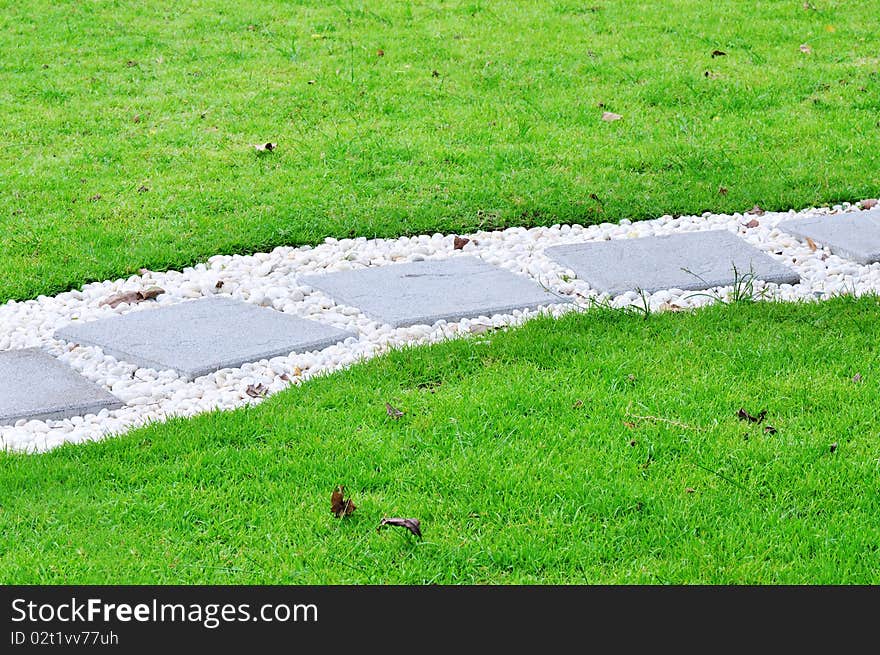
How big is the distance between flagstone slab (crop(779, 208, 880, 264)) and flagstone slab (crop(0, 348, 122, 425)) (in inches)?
148

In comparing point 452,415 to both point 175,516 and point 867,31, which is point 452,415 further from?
point 867,31

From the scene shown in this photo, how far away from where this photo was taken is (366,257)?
18.3ft

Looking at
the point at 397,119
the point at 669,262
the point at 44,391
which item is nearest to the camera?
the point at 44,391

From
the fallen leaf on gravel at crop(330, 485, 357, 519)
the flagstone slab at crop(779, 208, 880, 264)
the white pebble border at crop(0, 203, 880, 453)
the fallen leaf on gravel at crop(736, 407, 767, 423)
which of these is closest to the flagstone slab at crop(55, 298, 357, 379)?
the white pebble border at crop(0, 203, 880, 453)

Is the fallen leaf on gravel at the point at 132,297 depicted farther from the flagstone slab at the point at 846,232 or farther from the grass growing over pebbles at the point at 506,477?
the flagstone slab at the point at 846,232

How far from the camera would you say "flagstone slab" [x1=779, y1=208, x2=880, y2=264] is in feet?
18.0

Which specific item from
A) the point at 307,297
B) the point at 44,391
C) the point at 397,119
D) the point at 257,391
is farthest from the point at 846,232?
the point at 44,391

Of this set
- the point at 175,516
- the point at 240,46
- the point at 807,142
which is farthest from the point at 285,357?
the point at 240,46

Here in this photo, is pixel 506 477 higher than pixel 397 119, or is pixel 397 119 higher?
pixel 397 119

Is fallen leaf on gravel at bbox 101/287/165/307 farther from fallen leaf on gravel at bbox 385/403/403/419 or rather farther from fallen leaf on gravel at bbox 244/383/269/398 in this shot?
fallen leaf on gravel at bbox 385/403/403/419

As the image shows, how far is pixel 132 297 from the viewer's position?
5.05 m

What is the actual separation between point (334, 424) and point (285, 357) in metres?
0.74

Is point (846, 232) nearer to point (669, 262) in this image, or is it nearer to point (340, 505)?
point (669, 262)

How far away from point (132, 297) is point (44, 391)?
3.50 feet
